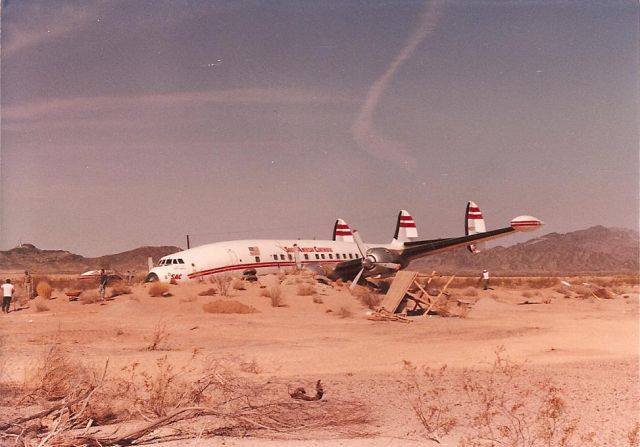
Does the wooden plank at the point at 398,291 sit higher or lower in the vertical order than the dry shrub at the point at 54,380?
higher

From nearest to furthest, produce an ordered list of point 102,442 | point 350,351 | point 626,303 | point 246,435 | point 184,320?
point 102,442, point 246,435, point 350,351, point 184,320, point 626,303

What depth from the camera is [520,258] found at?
143000 mm

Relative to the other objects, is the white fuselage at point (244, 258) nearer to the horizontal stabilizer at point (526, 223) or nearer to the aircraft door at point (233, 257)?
the aircraft door at point (233, 257)

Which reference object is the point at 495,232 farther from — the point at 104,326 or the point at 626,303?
the point at 104,326

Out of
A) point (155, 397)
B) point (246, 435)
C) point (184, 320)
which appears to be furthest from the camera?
point (184, 320)

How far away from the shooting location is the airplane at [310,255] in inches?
1117

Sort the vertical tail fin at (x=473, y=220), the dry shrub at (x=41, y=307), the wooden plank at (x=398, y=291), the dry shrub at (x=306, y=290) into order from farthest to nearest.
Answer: the vertical tail fin at (x=473, y=220) < the dry shrub at (x=306, y=290) < the dry shrub at (x=41, y=307) < the wooden plank at (x=398, y=291)

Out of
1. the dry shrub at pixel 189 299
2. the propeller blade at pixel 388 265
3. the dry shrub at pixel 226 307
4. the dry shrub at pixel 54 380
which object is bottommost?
the dry shrub at pixel 54 380

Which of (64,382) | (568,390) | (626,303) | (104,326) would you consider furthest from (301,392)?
(626,303)

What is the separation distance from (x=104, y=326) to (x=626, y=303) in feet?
77.1

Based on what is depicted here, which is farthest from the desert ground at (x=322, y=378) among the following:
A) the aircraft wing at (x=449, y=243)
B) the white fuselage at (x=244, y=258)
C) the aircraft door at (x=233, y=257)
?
the aircraft wing at (x=449, y=243)

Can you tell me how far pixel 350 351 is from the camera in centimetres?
1341

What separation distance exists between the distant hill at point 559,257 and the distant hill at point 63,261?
2655 inches

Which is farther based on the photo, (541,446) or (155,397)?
(155,397)
